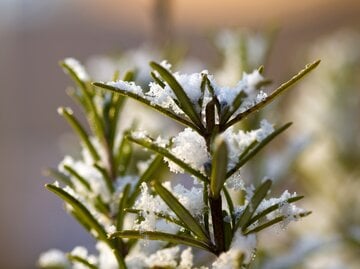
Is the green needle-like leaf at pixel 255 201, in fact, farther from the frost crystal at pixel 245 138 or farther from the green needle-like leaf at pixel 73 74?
the green needle-like leaf at pixel 73 74

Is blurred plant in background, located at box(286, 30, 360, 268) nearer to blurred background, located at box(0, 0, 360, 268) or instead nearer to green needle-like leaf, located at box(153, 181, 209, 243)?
green needle-like leaf, located at box(153, 181, 209, 243)

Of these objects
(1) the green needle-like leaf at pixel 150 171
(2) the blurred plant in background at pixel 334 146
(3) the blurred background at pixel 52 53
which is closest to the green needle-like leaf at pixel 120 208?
(1) the green needle-like leaf at pixel 150 171

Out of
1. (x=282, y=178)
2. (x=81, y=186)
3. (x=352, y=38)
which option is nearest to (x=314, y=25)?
(x=352, y=38)

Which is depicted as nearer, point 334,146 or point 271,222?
point 271,222

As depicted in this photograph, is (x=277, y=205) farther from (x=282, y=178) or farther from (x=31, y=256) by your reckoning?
(x=31, y=256)

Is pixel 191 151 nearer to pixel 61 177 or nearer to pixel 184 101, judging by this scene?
pixel 184 101

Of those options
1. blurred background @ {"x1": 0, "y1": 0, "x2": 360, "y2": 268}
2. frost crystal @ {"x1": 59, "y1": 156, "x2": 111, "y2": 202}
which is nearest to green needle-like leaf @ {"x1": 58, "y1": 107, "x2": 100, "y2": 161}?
frost crystal @ {"x1": 59, "y1": 156, "x2": 111, "y2": 202}

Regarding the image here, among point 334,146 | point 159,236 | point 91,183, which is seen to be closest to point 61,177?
point 91,183
